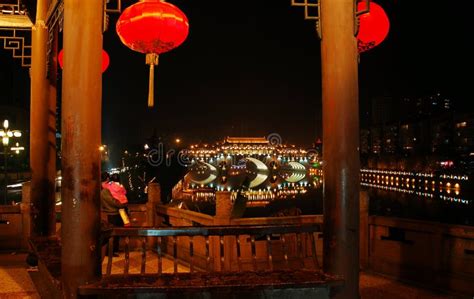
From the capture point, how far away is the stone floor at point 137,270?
6.59 metres

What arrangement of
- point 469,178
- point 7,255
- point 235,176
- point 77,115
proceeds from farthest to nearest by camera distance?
1. point 235,176
2. point 469,178
3. point 7,255
4. point 77,115

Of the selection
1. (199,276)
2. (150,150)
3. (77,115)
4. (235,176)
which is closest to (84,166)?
(77,115)

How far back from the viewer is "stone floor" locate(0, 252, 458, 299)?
21.6ft

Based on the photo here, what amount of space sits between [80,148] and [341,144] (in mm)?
2517

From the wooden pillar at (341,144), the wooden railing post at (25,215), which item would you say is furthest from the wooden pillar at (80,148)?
the wooden railing post at (25,215)

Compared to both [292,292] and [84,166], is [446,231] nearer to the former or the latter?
[292,292]

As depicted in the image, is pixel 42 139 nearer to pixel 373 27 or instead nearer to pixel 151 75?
pixel 151 75

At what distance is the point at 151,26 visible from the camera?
510 cm

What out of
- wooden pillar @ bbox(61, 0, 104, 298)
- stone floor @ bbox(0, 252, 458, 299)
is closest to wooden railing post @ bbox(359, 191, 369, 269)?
stone floor @ bbox(0, 252, 458, 299)

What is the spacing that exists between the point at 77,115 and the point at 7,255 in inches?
279

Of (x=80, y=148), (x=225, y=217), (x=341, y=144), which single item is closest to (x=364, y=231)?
(x=225, y=217)

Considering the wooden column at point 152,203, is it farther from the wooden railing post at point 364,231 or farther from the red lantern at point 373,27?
the red lantern at point 373,27

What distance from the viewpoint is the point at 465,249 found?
6.82m

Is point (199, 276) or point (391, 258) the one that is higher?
point (199, 276)
